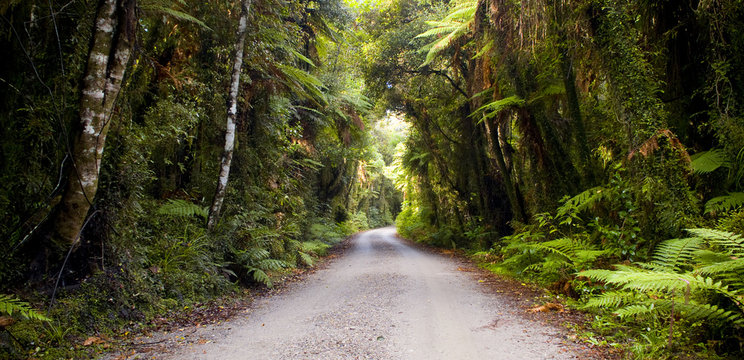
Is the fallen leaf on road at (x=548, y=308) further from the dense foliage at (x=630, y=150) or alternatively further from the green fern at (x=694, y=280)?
the green fern at (x=694, y=280)

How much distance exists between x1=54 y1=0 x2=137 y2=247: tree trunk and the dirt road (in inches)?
84.5

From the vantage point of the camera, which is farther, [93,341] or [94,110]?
[94,110]

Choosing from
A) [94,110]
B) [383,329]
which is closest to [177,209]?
[94,110]

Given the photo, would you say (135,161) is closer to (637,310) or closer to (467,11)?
(637,310)

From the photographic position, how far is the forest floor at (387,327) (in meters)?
3.61

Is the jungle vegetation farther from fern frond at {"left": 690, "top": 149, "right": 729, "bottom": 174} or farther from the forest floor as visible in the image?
the forest floor

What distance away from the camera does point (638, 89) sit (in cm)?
425

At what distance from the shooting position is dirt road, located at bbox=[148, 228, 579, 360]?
11.8ft

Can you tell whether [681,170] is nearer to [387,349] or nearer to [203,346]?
[387,349]

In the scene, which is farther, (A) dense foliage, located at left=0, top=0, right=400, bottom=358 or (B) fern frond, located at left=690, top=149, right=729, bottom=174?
(A) dense foliage, located at left=0, top=0, right=400, bottom=358

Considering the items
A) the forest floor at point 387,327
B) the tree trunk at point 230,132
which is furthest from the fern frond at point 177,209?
the forest floor at point 387,327

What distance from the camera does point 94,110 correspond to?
4.23 m

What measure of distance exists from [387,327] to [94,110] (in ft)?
14.7

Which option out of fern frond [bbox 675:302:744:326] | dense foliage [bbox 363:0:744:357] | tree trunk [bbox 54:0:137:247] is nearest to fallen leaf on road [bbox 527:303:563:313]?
dense foliage [bbox 363:0:744:357]
